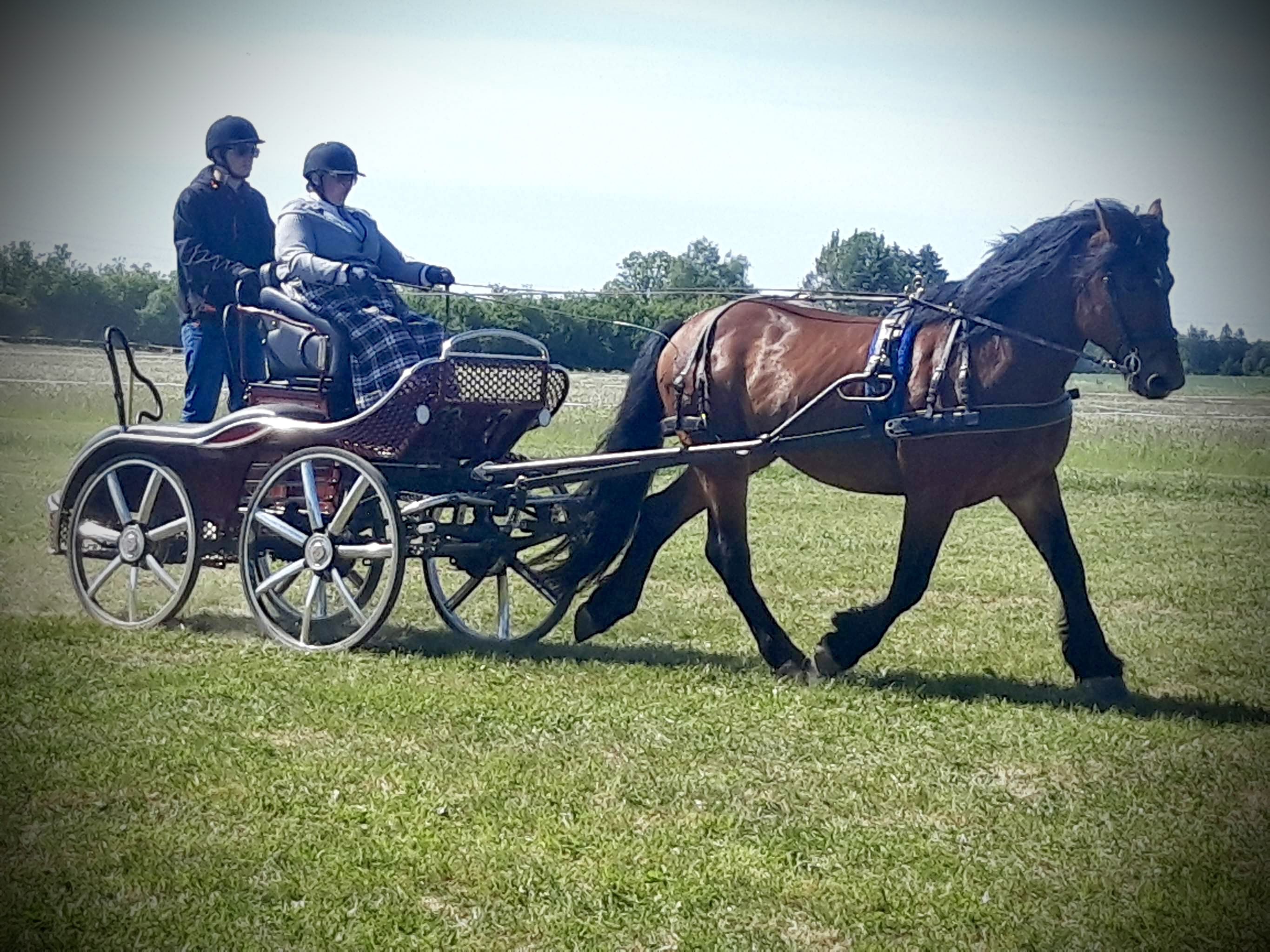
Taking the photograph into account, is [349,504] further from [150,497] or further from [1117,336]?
[1117,336]

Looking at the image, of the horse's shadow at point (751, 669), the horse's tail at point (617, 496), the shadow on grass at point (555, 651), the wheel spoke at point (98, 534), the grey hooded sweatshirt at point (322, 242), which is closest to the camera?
the horse's shadow at point (751, 669)

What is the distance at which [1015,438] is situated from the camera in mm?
6637

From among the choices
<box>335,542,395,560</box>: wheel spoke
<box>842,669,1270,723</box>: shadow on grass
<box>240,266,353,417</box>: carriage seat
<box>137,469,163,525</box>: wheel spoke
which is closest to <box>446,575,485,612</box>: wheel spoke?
<box>335,542,395,560</box>: wheel spoke

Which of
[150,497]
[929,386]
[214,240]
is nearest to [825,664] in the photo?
[929,386]

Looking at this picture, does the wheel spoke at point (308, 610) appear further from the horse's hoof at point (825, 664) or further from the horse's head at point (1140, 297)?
the horse's head at point (1140, 297)

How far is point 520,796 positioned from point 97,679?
2158 mm

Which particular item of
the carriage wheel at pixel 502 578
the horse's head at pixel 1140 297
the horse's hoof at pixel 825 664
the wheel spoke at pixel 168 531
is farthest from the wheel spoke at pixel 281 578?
the horse's head at pixel 1140 297

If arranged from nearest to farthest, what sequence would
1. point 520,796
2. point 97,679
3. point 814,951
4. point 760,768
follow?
point 814,951
point 520,796
point 760,768
point 97,679

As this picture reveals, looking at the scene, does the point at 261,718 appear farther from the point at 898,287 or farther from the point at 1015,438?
the point at 898,287

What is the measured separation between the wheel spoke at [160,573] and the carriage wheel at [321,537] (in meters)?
0.34

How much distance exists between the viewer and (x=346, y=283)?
23.3 ft

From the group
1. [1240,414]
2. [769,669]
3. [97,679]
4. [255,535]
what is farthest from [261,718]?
[1240,414]

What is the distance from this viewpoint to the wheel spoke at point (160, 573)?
7.48m

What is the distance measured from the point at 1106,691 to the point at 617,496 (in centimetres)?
247
